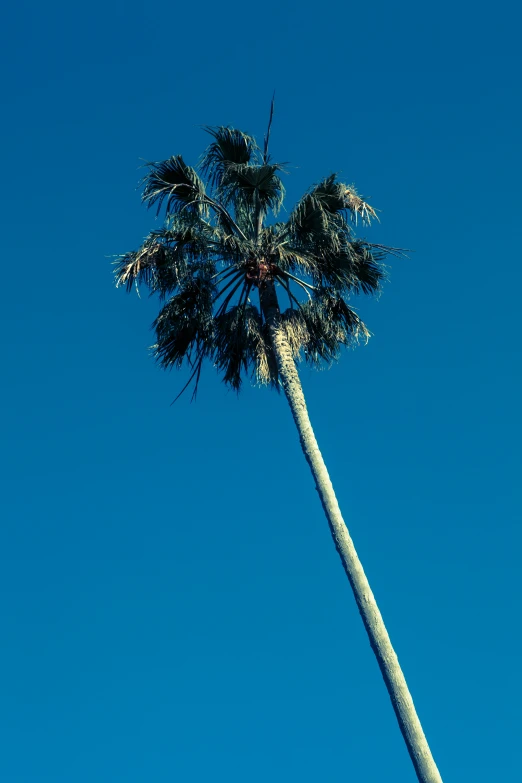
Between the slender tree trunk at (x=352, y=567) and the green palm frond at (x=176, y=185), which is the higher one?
the green palm frond at (x=176, y=185)

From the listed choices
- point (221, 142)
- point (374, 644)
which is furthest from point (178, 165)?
point (374, 644)

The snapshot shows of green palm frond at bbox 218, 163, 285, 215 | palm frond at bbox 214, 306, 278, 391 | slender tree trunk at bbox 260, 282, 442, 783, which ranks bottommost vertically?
slender tree trunk at bbox 260, 282, 442, 783

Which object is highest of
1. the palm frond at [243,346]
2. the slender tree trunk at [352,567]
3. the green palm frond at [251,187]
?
the green palm frond at [251,187]

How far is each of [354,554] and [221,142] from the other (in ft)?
25.5

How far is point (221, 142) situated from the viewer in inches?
726

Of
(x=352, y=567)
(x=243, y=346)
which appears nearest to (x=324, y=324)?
(x=243, y=346)

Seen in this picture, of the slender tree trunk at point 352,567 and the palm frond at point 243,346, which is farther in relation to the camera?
the palm frond at point 243,346

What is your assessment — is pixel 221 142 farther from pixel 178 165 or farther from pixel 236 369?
pixel 236 369

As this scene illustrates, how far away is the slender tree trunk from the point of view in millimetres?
13156

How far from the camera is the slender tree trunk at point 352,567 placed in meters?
13.2

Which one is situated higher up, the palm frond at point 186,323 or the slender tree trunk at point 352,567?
the palm frond at point 186,323

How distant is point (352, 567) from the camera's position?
48.5ft

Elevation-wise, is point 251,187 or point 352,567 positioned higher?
point 251,187

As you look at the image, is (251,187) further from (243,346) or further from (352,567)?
(352,567)
